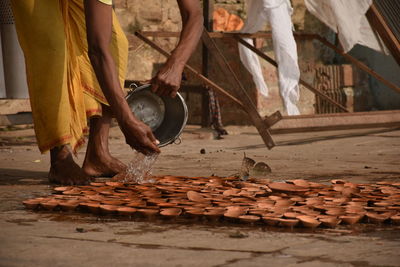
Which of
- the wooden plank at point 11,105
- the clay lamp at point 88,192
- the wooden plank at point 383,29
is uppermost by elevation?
the wooden plank at point 383,29

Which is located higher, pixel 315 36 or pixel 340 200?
pixel 315 36

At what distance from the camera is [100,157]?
14.8ft

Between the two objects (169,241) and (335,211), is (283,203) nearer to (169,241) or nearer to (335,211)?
(335,211)

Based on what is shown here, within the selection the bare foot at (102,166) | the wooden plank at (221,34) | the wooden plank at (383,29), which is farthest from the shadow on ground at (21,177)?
the wooden plank at (383,29)

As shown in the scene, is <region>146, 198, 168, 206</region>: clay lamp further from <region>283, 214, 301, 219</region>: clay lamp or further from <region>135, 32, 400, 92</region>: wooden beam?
<region>135, 32, 400, 92</region>: wooden beam

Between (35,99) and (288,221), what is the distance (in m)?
1.73

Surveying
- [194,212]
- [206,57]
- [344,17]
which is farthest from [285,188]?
[206,57]

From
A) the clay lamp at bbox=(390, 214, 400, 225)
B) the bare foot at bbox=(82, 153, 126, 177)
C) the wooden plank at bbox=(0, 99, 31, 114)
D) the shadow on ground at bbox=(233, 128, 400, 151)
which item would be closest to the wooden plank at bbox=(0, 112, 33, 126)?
the wooden plank at bbox=(0, 99, 31, 114)

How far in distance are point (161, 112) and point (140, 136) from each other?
6.33 ft

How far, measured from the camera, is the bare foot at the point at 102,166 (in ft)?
14.7

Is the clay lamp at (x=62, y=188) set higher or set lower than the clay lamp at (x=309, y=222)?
higher

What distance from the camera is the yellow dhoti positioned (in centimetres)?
420

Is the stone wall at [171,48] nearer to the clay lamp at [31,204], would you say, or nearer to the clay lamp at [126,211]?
the clay lamp at [31,204]

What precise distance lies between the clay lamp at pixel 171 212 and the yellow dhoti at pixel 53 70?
117 cm
